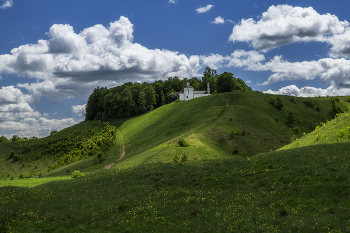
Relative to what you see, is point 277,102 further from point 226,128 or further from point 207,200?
point 207,200

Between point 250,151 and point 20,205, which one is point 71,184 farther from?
point 250,151

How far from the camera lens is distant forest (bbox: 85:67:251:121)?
437ft

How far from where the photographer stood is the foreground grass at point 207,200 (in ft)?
50.0

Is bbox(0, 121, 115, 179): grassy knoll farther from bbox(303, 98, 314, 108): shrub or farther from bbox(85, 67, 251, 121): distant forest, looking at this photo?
bbox(303, 98, 314, 108): shrub

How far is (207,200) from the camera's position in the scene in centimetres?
2019

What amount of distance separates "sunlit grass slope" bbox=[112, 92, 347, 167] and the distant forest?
1159 inches

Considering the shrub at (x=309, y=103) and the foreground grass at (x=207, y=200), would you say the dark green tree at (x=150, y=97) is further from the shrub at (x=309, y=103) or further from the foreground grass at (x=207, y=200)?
the foreground grass at (x=207, y=200)

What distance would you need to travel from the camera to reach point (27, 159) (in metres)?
91.8

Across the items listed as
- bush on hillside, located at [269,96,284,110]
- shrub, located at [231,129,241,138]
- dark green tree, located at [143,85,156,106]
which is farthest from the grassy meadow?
dark green tree, located at [143,85,156,106]

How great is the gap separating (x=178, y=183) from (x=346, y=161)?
17.8 meters

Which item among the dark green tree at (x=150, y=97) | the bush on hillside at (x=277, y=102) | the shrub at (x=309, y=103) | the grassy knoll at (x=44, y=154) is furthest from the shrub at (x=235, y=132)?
the dark green tree at (x=150, y=97)

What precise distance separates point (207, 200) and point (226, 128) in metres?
43.6

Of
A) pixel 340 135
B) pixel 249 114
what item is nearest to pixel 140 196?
pixel 340 135

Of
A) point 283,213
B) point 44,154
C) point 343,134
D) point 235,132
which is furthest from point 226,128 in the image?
point 44,154
